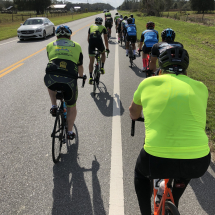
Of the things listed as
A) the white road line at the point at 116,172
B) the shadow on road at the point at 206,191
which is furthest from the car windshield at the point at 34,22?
the shadow on road at the point at 206,191

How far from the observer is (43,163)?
11.0 ft

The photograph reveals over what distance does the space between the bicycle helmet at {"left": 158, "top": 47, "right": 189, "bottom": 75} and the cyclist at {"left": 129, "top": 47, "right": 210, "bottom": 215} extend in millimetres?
127

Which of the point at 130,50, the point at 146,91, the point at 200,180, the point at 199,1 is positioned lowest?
the point at 200,180

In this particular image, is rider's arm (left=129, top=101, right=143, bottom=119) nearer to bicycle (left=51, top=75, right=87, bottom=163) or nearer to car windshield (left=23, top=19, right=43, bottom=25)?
bicycle (left=51, top=75, right=87, bottom=163)

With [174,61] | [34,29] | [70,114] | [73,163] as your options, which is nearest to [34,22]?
[34,29]

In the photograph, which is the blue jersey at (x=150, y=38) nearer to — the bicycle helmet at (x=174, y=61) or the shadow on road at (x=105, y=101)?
the shadow on road at (x=105, y=101)

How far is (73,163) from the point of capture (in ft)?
11.1

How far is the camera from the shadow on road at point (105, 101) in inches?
206

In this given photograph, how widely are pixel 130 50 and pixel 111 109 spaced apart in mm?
4833

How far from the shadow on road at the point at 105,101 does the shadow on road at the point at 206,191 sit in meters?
2.55

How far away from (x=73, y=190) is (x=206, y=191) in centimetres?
189

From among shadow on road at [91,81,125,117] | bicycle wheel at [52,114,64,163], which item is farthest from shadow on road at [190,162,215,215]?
shadow on road at [91,81,125,117]

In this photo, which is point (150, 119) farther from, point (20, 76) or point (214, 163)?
point (20, 76)

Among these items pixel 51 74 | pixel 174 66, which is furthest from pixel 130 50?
pixel 174 66
